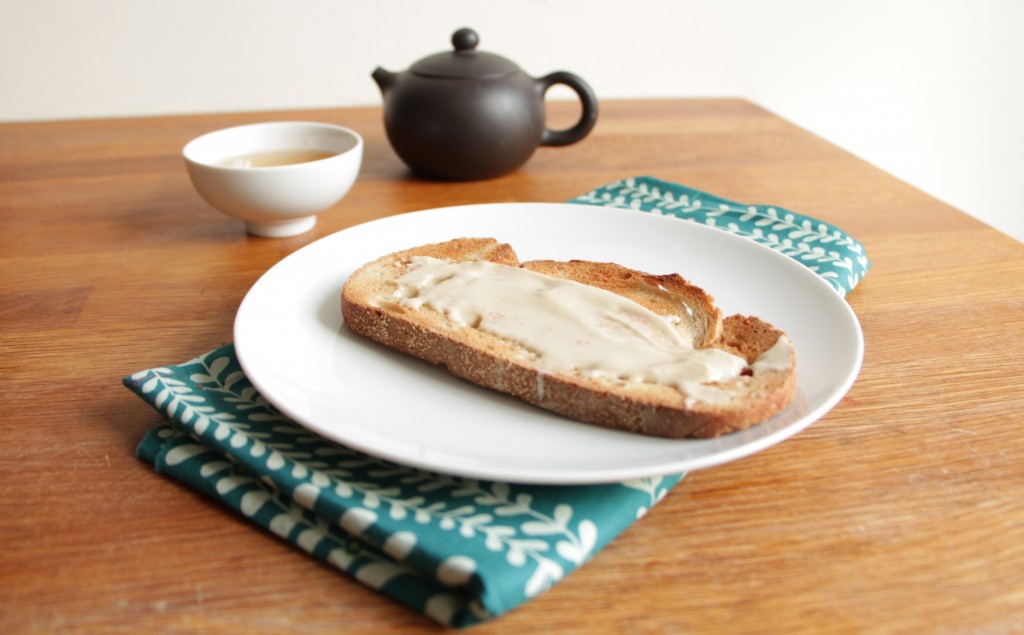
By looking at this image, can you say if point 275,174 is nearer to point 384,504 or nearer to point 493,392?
point 493,392

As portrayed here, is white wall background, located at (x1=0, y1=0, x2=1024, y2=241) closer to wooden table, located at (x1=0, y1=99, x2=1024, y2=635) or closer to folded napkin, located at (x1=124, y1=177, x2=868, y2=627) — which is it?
wooden table, located at (x1=0, y1=99, x2=1024, y2=635)

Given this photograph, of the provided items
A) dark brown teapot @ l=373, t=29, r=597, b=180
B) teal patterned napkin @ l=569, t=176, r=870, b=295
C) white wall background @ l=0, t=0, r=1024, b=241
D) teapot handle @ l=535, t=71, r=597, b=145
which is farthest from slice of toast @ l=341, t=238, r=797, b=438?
white wall background @ l=0, t=0, r=1024, b=241

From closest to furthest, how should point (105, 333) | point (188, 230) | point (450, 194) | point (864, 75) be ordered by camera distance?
point (105, 333) < point (188, 230) < point (450, 194) < point (864, 75)

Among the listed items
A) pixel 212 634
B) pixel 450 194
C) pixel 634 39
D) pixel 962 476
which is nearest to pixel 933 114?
pixel 634 39

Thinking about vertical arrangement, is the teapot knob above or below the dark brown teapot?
above

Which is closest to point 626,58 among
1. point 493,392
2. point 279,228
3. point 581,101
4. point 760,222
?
point 581,101

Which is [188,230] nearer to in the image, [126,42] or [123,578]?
[123,578]
